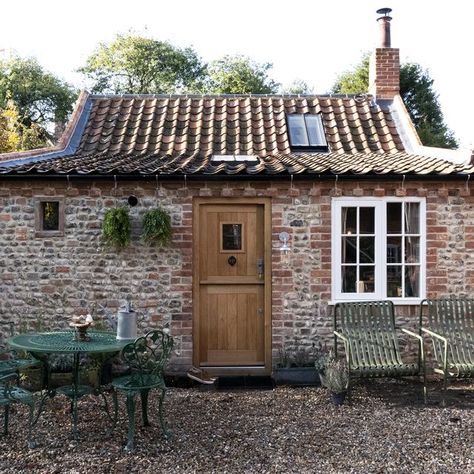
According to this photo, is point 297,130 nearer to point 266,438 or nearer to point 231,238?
point 231,238

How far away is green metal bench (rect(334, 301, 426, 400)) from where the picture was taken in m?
7.11

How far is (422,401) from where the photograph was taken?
23.3 feet

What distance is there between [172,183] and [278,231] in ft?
5.30

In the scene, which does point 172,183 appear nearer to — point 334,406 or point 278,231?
point 278,231

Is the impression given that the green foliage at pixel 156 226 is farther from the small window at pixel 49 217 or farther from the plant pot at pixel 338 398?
the plant pot at pixel 338 398

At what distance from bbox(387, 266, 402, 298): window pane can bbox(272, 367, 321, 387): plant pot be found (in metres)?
1.61

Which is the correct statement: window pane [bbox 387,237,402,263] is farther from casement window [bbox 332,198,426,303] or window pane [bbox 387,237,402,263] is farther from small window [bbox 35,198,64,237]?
small window [bbox 35,198,64,237]

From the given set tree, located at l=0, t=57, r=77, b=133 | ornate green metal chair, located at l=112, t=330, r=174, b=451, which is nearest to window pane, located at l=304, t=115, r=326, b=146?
ornate green metal chair, located at l=112, t=330, r=174, b=451

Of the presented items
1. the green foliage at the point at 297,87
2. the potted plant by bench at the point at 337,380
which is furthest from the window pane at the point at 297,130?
the green foliage at the point at 297,87

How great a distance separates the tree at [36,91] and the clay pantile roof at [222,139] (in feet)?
84.0

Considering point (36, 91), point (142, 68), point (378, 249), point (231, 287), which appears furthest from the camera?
point (142, 68)

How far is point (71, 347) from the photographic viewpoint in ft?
18.4

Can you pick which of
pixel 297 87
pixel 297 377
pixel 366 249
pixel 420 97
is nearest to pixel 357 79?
pixel 420 97

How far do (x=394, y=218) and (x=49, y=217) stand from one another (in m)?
4.89
